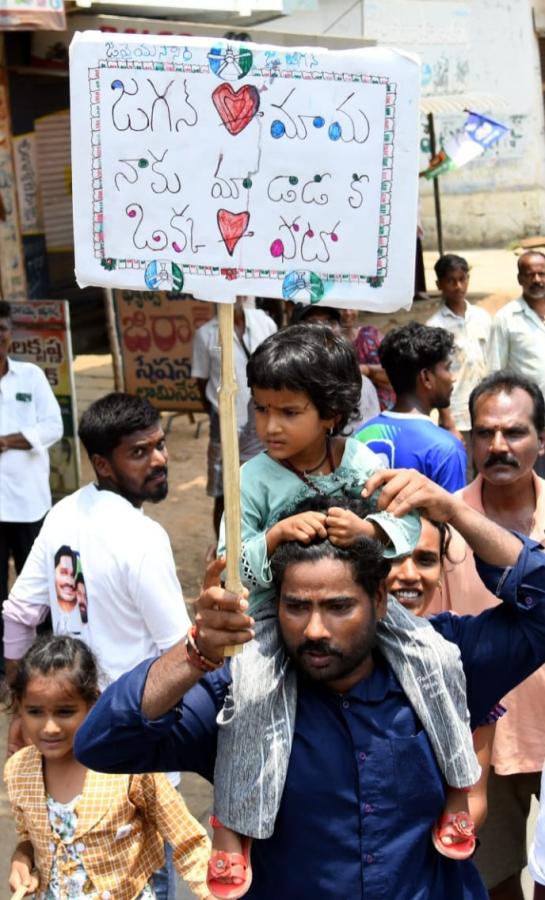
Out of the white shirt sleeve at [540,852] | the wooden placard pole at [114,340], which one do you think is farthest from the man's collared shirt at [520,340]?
the white shirt sleeve at [540,852]

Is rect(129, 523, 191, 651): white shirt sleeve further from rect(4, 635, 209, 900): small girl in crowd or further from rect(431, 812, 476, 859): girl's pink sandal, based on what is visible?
rect(431, 812, 476, 859): girl's pink sandal

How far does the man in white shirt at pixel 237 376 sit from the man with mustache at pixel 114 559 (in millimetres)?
3345

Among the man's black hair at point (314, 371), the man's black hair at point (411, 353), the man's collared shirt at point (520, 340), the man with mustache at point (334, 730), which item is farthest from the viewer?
the man's collared shirt at point (520, 340)

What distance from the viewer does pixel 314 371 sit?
333cm

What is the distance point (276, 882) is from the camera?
2.57 metres

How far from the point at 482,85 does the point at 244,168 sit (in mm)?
21765

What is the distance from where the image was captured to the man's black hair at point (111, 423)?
4.06 m

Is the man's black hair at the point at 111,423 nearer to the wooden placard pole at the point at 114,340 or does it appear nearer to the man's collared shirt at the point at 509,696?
the man's collared shirt at the point at 509,696

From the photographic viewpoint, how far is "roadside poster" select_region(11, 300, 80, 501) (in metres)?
9.12

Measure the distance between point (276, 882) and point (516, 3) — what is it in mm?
22224

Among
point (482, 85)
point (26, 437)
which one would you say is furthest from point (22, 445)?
point (482, 85)

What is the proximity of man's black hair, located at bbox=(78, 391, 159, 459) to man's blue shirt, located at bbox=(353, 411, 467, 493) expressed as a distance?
36.4 inches

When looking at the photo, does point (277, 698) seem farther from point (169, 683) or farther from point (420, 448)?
point (420, 448)

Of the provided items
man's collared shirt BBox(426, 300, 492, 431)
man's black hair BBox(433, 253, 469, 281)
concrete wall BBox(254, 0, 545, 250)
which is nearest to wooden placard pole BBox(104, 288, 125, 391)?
man's black hair BBox(433, 253, 469, 281)
